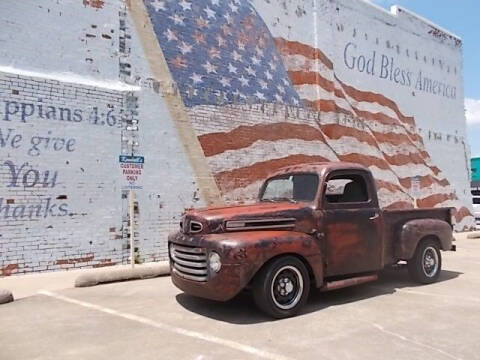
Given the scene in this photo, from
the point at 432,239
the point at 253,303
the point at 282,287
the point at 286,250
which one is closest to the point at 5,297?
the point at 253,303

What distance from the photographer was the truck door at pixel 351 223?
6754 millimetres

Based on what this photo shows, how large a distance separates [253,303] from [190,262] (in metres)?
1.19

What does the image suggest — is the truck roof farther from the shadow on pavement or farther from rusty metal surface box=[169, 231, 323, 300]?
the shadow on pavement

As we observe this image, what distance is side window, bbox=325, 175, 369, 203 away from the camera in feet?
23.7

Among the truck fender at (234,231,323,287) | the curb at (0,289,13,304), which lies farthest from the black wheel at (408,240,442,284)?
the curb at (0,289,13,304)

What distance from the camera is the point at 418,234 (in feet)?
25.9

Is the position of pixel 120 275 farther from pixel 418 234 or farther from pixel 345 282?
pixel 418 234

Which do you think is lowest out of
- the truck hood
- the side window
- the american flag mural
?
the truck hood

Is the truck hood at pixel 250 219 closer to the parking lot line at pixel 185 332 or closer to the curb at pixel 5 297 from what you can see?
the parking lot line at pixel 185 332

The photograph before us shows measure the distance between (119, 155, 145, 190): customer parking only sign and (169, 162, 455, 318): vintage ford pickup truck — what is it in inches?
143

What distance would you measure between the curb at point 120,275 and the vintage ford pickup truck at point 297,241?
2359 mm

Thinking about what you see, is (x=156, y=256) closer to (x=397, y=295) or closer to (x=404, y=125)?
(x=397, y=295)

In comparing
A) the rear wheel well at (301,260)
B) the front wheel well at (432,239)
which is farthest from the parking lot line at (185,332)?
the front wheel well at (432,239)

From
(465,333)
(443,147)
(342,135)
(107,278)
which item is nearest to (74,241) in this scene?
(107,278)
